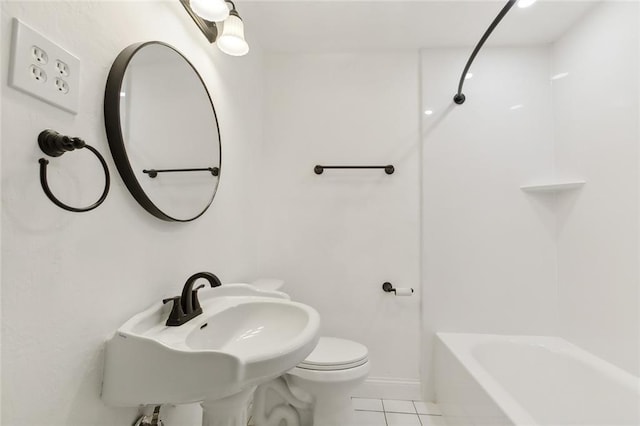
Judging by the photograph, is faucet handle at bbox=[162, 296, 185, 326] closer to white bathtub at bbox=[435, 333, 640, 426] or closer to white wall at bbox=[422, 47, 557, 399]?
white bathtub at bbox=[435, 333, 640, 426]

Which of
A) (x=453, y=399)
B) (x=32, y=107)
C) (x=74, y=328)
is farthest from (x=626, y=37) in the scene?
(x=74, y=328)

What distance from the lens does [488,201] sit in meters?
1.74

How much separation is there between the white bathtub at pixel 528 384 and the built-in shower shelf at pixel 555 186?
90 centimetres

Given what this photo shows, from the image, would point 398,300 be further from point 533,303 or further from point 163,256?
point 163,256

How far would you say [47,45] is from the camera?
531 millimetres

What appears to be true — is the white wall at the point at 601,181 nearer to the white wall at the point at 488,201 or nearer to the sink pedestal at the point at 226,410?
the white wall at the point at 488,201

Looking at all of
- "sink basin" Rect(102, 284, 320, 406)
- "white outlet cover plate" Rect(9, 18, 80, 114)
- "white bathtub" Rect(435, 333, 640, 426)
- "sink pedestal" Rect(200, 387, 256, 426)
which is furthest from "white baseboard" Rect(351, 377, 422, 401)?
"white outlet cover plate" Rect(9, 18, 80, 114)

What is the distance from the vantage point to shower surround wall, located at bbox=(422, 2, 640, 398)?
1.57 metres

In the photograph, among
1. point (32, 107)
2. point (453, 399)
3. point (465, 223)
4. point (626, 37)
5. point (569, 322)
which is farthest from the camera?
point (465, 223)

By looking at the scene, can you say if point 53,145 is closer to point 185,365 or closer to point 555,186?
point 185,365

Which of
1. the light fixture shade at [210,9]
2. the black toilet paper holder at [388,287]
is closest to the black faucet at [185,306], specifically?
the light fixture shade at [210,9]

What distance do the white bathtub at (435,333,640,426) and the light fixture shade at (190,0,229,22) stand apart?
1.75m

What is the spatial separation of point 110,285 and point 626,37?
2325mm

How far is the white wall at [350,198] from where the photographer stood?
177 cm
